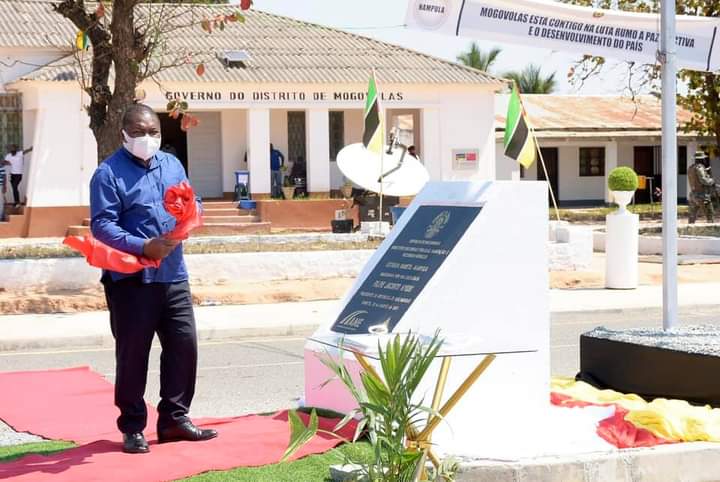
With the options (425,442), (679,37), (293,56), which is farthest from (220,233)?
(425,442)

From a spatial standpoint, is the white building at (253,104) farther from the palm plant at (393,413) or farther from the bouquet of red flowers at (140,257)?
the palm plant at (393,413)

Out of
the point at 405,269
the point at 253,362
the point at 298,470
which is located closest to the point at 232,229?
the point at 253,362

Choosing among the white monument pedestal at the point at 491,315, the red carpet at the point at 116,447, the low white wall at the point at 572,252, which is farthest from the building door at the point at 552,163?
the white monument pedestal at the point at 491,315

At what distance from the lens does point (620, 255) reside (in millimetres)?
18938

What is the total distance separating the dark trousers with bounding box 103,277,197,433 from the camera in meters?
6.89

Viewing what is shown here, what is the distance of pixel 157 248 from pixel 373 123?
14052 mm

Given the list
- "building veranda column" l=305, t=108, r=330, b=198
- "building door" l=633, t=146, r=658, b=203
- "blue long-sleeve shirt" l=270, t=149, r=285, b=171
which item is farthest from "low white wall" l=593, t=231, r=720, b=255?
"building door" l=633, t=146, r=658, b=203

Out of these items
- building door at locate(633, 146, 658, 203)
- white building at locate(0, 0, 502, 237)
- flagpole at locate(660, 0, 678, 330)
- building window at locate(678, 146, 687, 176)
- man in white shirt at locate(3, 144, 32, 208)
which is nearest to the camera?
flagpole at locate(660, 0, 678, 330)

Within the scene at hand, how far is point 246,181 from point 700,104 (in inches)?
503

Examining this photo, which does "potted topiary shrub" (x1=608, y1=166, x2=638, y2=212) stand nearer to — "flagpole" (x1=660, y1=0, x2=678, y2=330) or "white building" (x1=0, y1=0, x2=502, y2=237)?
"flagpole" (x1=660, y1=0, x2=678, y2=330)

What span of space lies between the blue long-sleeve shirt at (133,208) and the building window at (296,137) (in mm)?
27623

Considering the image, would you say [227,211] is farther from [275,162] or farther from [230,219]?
[275,162]

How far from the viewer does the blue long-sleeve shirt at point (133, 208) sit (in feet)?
22.3

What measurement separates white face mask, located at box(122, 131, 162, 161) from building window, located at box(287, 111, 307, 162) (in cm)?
2767
